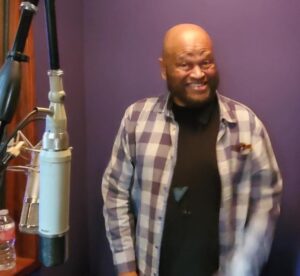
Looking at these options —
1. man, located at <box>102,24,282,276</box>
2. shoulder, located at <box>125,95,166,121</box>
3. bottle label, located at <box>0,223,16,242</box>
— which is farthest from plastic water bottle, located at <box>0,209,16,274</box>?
shoulder, located at <box>125,95,166,121</box>

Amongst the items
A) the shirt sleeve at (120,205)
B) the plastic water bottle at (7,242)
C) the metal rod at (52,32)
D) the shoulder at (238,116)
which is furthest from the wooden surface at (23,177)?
the metal rod at (52,32)

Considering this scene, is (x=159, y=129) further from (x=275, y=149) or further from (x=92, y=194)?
(x=92, y=194)

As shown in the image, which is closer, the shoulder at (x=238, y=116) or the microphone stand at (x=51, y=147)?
the microphone stand at (x=51, y=147)

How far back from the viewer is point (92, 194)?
202 cm

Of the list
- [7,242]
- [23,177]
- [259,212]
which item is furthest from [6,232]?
[259,212]

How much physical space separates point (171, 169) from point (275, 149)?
522mm

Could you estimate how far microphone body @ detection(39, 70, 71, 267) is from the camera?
0.50 meters

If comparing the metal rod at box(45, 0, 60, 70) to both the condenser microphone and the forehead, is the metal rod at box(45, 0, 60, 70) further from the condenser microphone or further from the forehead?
the forehead

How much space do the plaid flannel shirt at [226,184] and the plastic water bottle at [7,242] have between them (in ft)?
1.19

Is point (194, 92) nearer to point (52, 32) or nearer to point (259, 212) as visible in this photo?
point (259, 212)

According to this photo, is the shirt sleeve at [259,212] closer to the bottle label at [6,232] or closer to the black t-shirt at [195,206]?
the black t-shirt at [195,206]

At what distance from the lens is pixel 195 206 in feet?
4.69

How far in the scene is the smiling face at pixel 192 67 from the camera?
1.43 metres

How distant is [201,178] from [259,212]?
9.7 inches
